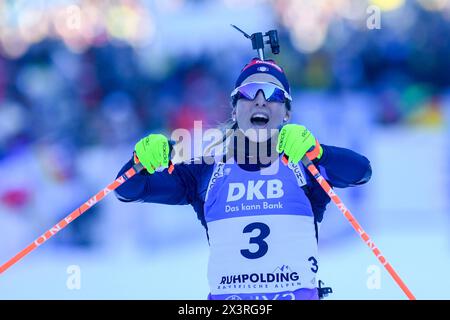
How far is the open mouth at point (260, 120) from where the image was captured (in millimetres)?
4266

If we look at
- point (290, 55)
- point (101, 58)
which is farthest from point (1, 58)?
point (290, 55)

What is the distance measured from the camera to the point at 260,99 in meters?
4.28

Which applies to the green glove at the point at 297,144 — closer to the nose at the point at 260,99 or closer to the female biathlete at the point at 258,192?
the female biathlete at the point at 258,192

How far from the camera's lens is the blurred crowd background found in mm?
6836

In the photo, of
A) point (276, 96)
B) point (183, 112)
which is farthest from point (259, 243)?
point (183, 112)

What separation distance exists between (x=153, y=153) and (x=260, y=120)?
1.76ft

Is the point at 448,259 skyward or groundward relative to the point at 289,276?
skyward

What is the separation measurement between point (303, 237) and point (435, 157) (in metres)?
3.52

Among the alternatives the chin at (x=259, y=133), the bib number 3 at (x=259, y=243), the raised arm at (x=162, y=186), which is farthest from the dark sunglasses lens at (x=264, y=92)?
the bib number 3 at (x=259, y=243)

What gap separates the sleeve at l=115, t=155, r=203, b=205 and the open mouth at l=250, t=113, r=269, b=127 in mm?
348

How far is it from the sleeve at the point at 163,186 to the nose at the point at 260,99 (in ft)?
1.38
